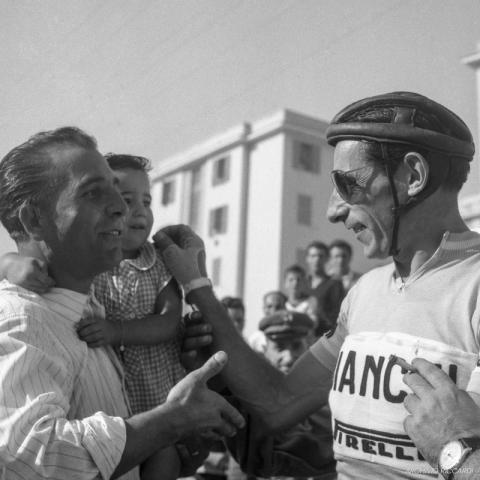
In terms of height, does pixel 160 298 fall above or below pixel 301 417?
above

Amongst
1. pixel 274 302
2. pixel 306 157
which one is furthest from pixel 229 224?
pixel 274 302

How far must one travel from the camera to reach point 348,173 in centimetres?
213

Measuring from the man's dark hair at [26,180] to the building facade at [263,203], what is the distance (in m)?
22.9

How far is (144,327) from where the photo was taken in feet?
8.42

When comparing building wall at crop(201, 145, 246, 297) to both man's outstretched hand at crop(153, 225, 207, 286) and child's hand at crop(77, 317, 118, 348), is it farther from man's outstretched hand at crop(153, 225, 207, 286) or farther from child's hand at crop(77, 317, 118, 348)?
child's hand at crop(77, 317, 118, 348)

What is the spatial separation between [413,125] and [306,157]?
2602cm

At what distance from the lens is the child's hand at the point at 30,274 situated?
2.12 metres

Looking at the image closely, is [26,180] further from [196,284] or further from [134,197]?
[196,284]

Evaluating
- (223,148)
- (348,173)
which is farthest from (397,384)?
(223,148)

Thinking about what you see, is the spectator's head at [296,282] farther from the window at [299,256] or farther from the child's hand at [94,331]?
the window at [299,256]

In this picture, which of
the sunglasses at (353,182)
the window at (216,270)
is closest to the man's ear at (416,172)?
the sunglasses at (353,182)

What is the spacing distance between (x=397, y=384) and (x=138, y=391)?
3.85 feet

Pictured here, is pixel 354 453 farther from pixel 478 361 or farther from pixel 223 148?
pixel 223 148

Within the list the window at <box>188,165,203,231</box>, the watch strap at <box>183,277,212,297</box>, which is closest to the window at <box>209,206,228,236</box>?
the window at <box>188,165,203,231</box>
